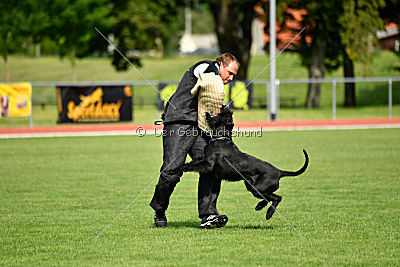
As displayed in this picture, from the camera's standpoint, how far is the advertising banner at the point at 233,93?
91.5 feet

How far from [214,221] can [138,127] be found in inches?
695


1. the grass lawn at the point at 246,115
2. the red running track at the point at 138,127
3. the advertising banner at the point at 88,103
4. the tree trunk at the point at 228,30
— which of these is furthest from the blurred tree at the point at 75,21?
the red running track at the point at 138,127

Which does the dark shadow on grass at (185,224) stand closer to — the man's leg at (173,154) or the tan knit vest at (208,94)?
the man's leg at (173,154)

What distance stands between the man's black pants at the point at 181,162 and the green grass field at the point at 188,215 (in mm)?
326

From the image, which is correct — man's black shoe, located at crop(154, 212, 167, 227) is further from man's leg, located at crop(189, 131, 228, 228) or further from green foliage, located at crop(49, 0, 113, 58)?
green foliage, located at crop(49, 0, 113, 58)

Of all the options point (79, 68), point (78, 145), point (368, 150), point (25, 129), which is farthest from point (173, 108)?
point (79, 68)

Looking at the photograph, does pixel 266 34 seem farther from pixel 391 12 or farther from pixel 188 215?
pixel 188 215

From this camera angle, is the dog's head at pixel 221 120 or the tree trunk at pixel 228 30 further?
the tree trunk at pixel 228 30

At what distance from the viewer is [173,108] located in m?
7.68

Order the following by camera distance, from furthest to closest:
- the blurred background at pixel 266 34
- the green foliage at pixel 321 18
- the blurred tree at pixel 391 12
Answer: the blurred tree at pixel 391 12 < the green foliage at pixel 321 18 < the blurred background at pixel 266 34

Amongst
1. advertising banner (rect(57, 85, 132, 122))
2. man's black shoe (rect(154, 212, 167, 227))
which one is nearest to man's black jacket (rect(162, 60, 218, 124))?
man's black shoe (rect(154, 212, 167, 227))

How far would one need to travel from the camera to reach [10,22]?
3562 cm

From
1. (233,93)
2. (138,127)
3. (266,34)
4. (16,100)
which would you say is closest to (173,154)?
(138,127)

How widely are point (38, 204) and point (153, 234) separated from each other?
300 cm
